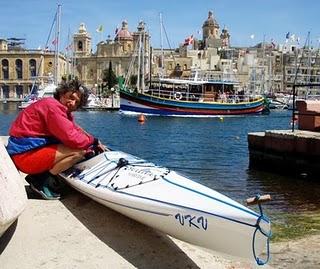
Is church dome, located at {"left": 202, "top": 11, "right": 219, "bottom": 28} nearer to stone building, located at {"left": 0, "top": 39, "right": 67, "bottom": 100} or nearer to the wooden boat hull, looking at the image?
stone building, located at {"left": 0, "top": 39, "right": 67, "bottom": 100}

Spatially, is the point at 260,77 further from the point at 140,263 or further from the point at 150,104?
the point at 140,263

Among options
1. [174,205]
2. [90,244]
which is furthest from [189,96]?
[174,205]

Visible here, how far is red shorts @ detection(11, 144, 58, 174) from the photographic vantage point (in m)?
5.99

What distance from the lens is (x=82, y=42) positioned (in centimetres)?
15338

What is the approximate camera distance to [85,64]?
15112 cm

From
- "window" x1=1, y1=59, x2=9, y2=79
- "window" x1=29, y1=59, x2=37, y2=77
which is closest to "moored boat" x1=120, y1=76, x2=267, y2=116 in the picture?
"window" x1=29, y1=59, x2=37, y2=77

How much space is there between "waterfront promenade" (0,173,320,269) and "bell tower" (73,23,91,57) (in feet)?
485

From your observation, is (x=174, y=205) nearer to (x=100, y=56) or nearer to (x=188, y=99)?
(x=188, y=99)

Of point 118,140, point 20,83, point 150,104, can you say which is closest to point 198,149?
point 118,140

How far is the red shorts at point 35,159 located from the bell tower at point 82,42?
147397mm

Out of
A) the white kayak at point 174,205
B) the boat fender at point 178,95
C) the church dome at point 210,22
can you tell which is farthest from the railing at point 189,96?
the church dome at point 210,22

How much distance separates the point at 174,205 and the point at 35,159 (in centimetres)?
194

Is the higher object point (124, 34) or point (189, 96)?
point (124, 34)

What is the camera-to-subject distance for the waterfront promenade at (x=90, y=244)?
4781mm
